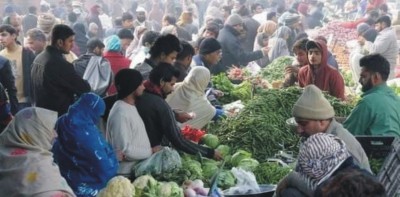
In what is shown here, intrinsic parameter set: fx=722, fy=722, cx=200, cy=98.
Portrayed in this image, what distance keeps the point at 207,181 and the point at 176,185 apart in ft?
1.48

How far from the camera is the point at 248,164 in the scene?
6.18 metres

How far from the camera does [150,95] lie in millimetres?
6133

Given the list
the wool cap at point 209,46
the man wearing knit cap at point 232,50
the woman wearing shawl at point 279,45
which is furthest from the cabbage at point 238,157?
the woman wearing shawl at point 279,45

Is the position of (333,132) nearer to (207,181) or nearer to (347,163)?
(347,163)

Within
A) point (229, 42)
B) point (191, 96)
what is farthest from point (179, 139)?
point (229, 42)

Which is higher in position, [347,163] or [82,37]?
[347,163]

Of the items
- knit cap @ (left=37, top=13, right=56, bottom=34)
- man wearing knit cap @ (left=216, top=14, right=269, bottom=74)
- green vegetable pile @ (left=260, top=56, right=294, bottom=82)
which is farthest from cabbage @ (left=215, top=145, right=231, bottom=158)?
knit cap @ (left=37, top=13, right=56, bottom=34)

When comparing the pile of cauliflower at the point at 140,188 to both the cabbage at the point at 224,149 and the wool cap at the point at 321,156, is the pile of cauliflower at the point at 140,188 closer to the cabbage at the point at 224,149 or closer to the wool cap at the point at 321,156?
the cabbage at the point at 224,149

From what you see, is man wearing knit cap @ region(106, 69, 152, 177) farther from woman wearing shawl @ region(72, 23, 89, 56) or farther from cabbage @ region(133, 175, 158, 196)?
woman wearing shawl @ region(72, 23, 89, 56)

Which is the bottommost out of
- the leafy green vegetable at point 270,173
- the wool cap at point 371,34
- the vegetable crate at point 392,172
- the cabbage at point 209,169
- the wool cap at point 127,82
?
the wool cap at point 371,34

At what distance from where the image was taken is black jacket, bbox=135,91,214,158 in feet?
19.9

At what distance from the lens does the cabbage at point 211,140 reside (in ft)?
22.3

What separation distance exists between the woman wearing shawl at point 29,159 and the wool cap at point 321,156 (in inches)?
60.6

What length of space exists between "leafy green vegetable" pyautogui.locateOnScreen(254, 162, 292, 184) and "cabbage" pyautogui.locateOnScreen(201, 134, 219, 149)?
2.62 ft
